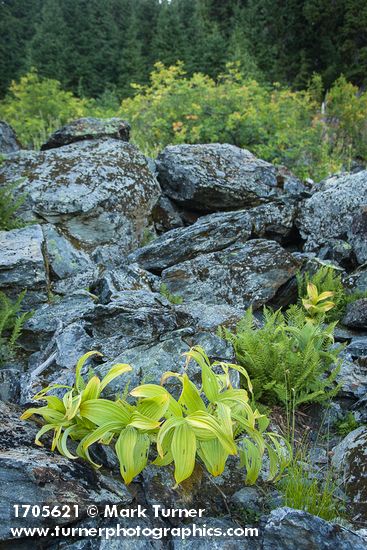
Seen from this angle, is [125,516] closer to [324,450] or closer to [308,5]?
[324,450]

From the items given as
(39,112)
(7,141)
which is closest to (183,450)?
(7,141)

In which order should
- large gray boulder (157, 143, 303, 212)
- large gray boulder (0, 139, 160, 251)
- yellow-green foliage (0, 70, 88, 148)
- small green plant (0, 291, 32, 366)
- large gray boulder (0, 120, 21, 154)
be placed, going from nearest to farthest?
small green plant (0, 291, 32, 366) < large gray boulder (0, 139, 160, 251) < large gray boulder (157, 143, 303, 212) < large gray boulder (0, 120, 21, 154) < yellow-green foliage (0, 70, 88, 148)

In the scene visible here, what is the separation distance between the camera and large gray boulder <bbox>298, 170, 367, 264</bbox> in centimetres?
638

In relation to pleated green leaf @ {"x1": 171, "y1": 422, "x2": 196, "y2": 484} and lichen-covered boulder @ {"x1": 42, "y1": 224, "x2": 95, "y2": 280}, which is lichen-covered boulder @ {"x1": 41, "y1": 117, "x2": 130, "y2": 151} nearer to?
lichen-covered boulder @ {"x1": 42, "y1": 224, "x2": 95, "y2": 280}

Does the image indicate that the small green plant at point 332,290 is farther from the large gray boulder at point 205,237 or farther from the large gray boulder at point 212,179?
the large gray boulder at point 212,179

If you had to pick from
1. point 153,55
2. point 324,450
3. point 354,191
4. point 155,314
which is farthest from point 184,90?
point 153,55

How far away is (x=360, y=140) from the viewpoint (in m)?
11.9

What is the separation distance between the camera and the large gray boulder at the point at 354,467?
2852 mm

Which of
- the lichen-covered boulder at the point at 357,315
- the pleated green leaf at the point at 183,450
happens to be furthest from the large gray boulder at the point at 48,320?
the lichen-covered boulder at the point at 357,315

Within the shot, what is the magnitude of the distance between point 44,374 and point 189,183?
Answer: 4085 mm

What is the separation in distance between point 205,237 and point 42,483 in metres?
4.01

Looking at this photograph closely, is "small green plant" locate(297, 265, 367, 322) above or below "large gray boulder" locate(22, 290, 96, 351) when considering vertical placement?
above

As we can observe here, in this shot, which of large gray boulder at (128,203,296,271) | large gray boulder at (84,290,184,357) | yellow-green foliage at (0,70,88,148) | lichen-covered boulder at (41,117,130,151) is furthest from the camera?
yellow-green foliage at (0,70,88,148)

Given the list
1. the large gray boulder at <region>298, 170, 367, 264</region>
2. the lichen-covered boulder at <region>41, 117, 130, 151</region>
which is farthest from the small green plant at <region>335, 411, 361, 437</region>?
the lichen-covered boulder at <region>41, 117, 130, 151</region>
